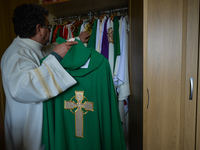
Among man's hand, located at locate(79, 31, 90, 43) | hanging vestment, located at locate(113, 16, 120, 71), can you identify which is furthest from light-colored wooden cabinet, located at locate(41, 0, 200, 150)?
man's hand, located at locate(79, 31, 90, 43)

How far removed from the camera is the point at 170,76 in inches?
40.8

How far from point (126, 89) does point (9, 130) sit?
3.43 ft

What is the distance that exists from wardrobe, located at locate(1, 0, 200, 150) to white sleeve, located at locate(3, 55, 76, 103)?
1.95 ft

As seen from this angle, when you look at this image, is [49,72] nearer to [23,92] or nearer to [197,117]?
[23,92]

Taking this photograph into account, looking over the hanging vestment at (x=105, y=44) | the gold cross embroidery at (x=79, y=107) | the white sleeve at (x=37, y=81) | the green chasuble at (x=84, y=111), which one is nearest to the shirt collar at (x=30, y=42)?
the white sleeve at (x=37, y=81)

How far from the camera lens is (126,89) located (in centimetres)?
134

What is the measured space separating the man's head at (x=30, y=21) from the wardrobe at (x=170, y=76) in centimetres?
73

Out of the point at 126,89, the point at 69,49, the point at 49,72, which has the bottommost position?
the point at 126,89

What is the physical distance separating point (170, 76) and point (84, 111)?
73 cm

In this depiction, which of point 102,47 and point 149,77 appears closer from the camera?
point 149,77

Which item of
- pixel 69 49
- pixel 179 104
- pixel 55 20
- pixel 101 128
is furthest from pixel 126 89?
pixel 55 20

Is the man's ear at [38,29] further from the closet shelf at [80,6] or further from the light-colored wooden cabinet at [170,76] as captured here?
the light-colored wooden cabinet at [170,76]

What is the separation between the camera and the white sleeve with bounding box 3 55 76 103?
714mm

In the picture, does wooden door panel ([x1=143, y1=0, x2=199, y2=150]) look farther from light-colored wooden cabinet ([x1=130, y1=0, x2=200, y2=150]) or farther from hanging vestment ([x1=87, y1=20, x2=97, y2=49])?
hanging vestment ([x1=87, y1=20, x2=97, y2=49])
